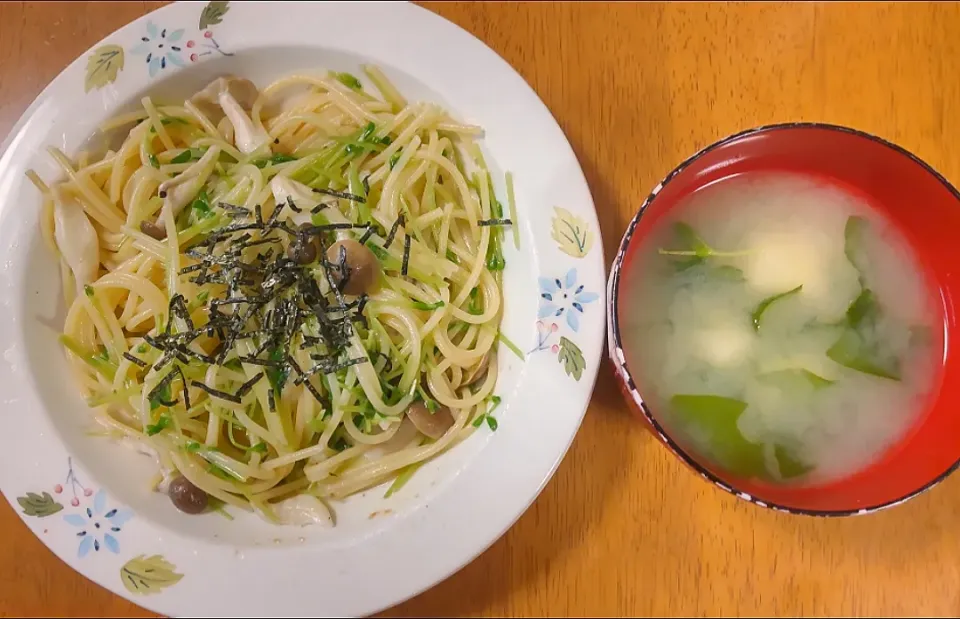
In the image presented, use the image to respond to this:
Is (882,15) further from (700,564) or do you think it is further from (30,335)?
(30,335)

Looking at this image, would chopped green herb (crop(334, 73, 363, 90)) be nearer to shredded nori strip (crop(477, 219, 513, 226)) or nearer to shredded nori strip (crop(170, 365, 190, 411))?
shredded nori strip (crop(477, 219, 513, 226))

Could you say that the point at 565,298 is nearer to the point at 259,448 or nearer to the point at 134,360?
the point at 259,448

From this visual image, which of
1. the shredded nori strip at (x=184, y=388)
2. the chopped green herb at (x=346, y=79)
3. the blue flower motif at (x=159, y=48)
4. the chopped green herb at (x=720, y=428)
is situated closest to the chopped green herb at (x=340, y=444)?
the shredded nori strip at (x=184, y=388)

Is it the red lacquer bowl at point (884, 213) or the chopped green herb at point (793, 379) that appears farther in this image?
the chopped green herb at point (793, 379)

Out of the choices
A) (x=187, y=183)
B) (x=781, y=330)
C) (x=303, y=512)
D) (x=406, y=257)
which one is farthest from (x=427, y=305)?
(x=781, y=330)

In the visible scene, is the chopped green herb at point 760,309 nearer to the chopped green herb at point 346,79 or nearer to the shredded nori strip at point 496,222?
the shredded nori strip at point 496,222

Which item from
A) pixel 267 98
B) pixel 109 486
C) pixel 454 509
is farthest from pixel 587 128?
pixel 109 486

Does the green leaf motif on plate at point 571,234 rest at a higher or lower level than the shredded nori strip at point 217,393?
higher

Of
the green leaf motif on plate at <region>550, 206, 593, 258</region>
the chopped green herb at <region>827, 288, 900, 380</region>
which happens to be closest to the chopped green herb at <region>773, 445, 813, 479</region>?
the chopped green herb at <region>827, 288, 900, 380</region>
